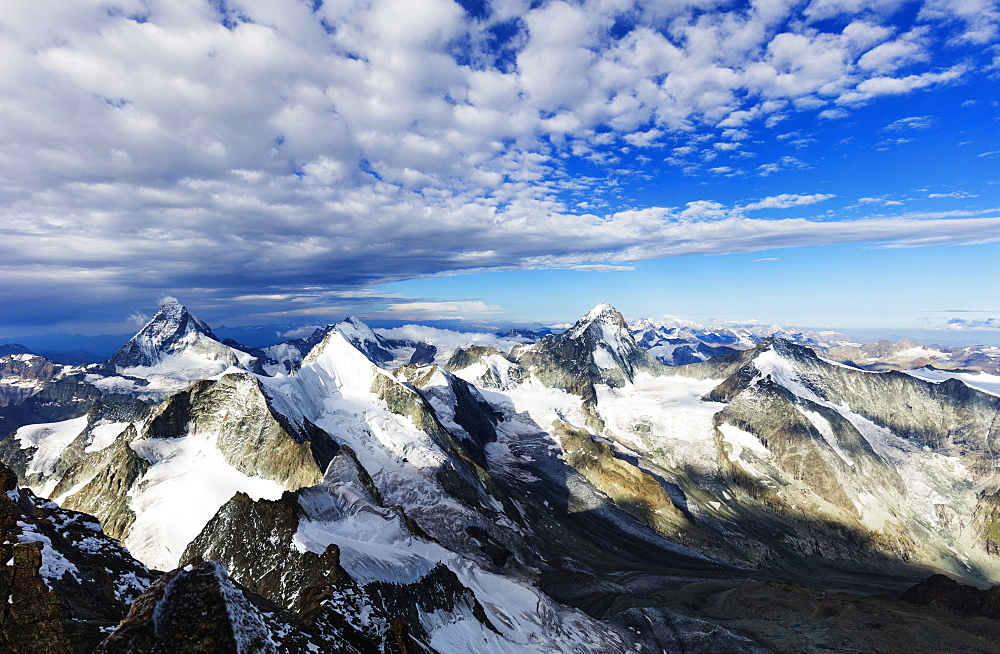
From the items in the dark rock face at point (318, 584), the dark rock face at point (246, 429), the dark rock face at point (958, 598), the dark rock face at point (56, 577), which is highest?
the dark rock face at point (56, 577)

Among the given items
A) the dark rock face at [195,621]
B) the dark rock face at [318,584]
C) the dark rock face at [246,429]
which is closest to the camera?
the dark rock face at [195,621]

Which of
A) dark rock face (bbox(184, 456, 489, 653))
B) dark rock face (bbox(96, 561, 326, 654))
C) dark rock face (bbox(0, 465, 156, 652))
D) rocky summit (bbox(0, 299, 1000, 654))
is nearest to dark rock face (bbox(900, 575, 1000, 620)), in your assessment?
rocky summit (bbox(0, 299, 1000, 654))

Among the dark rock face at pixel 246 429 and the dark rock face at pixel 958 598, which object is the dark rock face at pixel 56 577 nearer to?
the dark rock face at pixel 246 429

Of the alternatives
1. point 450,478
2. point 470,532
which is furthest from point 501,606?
point 450,478

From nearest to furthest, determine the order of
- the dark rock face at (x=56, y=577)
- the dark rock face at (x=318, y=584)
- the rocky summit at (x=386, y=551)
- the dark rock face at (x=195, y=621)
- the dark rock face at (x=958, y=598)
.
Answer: the dark rock face at (x=195, y=621) < the dark rock face at (x=56, y=577) < the rocky summit at (x=386, y=551) < the dark rock face at (x=318, y=584) < the dark rock face at (x=958, y=598)

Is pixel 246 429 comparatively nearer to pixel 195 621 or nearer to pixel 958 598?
pixel 195 621

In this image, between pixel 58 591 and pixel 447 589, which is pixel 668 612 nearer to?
pixel 447 589

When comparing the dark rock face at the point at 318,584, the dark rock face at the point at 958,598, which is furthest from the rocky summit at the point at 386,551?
the dark rock face at the point at 958,598
